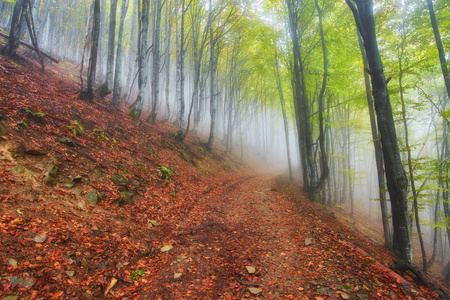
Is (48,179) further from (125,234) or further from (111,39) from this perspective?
(111,39)

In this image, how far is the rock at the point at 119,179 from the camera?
19.0ft

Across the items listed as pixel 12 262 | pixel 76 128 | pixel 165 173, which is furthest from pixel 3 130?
pixel 165 173

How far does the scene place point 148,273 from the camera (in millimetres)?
3594

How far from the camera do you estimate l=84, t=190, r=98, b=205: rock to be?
4.67 meters

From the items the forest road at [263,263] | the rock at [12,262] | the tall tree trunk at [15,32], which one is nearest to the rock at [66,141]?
the rock at [12,262]

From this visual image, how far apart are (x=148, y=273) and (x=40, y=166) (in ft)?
11.1

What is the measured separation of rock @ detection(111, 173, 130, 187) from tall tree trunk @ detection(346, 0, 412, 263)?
7.88 m

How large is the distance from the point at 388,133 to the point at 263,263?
523 cm

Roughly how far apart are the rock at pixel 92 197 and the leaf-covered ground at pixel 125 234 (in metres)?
0.03

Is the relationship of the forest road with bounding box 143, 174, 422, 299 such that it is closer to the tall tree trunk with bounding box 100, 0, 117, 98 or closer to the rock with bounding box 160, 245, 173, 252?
the rock with bounding box 160, 245, 173, 252

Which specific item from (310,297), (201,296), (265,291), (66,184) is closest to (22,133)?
(66,184)

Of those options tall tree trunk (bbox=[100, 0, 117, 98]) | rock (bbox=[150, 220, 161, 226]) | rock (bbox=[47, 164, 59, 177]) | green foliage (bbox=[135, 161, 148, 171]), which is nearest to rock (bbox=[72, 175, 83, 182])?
rock (bbox=[47, 164, 59, 177])

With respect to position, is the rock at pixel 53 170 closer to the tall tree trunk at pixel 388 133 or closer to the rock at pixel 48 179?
the rock at pixel 48 179

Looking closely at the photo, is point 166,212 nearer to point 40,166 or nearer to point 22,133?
point 40,166
